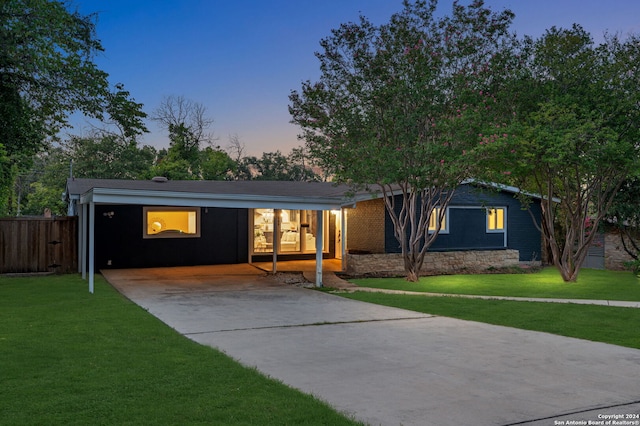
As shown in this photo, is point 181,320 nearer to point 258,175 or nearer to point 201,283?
point 201,283

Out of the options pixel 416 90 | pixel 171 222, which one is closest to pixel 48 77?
pixel 171 222

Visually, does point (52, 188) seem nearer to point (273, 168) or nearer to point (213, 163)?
point (213, 163)

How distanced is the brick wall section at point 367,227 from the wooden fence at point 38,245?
359 inches

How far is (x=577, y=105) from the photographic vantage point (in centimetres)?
1334

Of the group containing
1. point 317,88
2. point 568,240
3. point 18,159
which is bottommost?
point 568,240

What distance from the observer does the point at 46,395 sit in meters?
4.67

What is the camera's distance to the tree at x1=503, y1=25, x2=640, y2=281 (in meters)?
12.9

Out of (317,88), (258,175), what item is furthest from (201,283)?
(258,175)

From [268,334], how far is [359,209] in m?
12.4

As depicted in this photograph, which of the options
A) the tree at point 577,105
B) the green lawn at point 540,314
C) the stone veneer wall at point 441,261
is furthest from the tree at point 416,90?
the green lawn at point 540,314

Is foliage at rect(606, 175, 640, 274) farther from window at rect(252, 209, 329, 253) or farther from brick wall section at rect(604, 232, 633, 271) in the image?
window at rect(252, 209, 329, 253)

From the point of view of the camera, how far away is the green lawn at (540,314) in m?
8.13

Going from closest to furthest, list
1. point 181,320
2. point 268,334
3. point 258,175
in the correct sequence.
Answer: point 268,334
point 181,320
point 258,175

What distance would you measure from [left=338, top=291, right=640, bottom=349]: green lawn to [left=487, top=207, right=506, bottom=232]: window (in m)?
9.13
